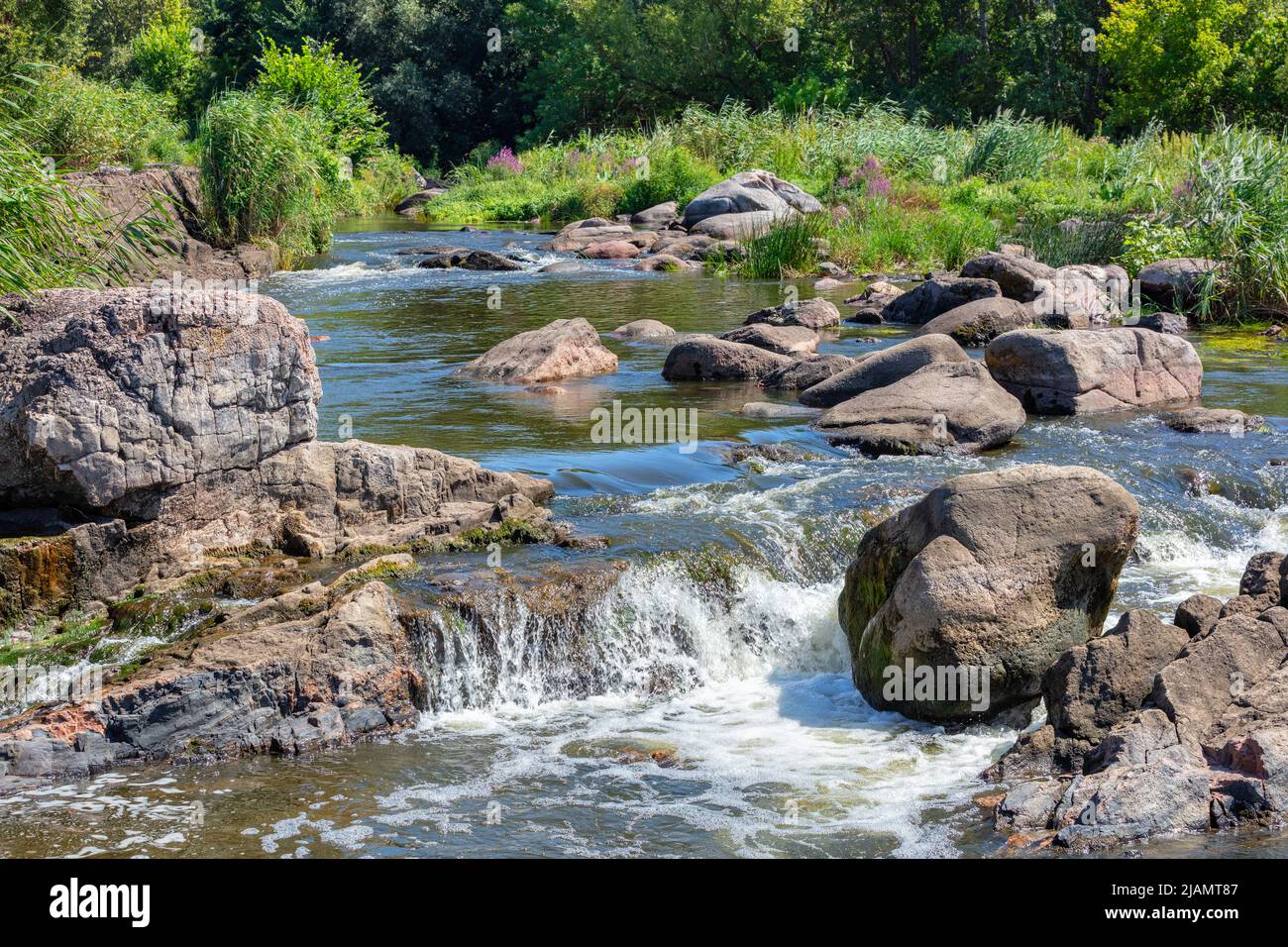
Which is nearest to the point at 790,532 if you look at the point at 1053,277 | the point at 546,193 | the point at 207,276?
the point at 1053,277

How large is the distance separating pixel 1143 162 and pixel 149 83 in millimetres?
38050

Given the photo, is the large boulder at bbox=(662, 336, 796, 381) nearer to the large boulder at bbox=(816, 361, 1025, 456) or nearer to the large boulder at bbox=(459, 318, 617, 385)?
the large boulder at bbox=(459, 318, 617, 385)

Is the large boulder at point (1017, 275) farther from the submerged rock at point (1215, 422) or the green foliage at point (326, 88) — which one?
the green foliage at point (326, 88)

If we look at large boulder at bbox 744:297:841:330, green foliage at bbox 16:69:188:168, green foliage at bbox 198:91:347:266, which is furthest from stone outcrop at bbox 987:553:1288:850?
green foliage at bbox 16:69:188:168

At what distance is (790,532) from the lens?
26.7ft

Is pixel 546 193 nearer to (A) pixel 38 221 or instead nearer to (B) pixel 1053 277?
(B) pixel 1053 277

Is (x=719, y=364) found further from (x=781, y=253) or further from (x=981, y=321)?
(x=781, y=253)

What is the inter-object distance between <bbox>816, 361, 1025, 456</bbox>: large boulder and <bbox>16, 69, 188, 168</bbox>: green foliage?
596 inches

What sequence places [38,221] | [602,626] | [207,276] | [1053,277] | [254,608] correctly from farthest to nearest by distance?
[207,276] < [1053,277] < [38,221] < [602,626] < [254,608]

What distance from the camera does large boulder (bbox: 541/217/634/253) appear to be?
24984 millimetres

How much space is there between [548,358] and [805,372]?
2.53m

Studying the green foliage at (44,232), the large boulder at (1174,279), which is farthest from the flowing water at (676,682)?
the large boulder at (1174,279)
